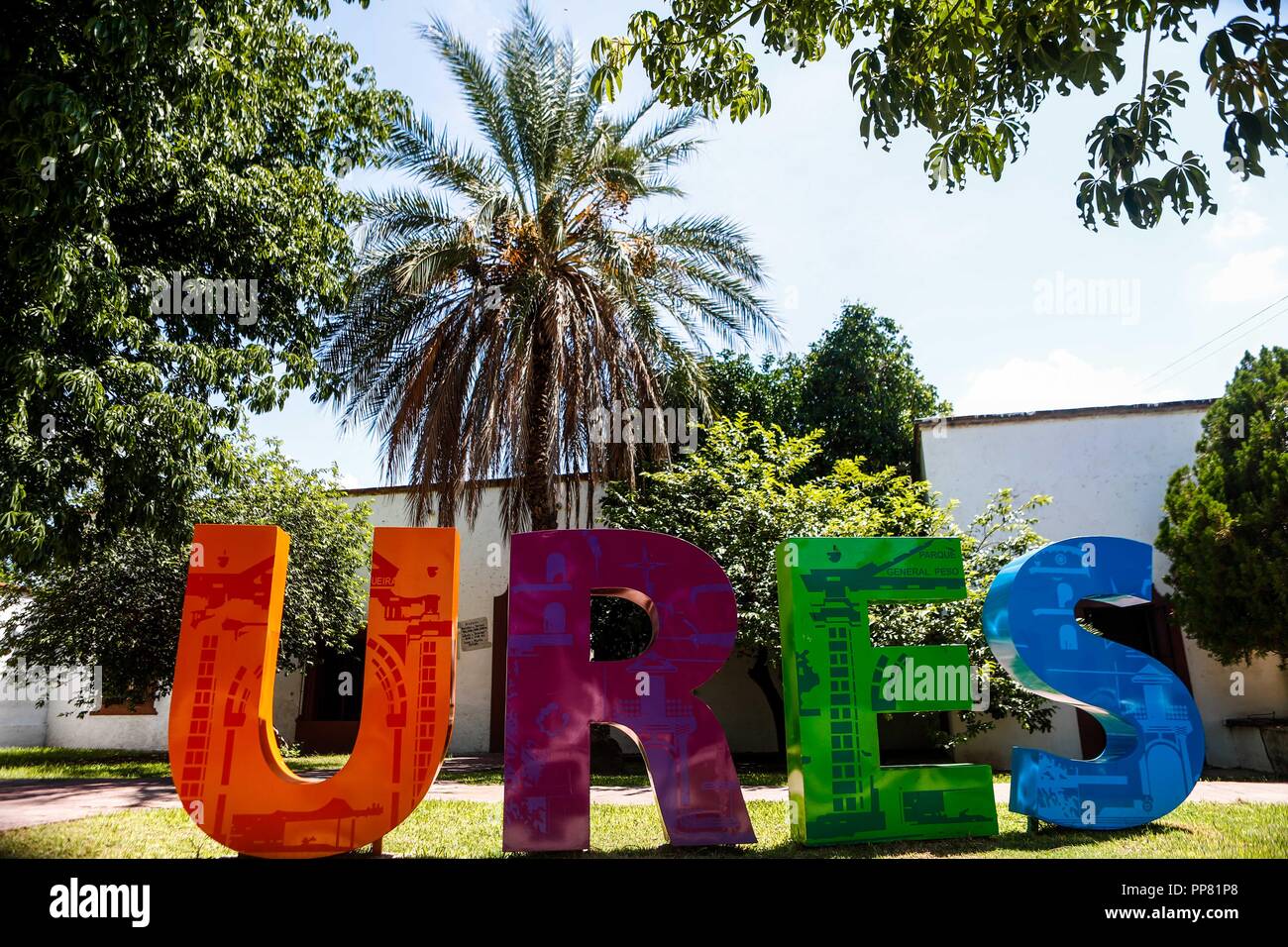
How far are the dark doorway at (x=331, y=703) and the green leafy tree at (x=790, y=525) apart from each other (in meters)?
6.95

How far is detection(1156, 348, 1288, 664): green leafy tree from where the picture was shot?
37.8 ft

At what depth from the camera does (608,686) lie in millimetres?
5734

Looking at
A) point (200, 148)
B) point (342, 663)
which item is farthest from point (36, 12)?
point (342, 663)

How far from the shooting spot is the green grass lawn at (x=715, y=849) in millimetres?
5625

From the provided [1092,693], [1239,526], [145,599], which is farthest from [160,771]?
[1239,526]

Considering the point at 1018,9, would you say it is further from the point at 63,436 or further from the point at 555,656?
the point at 63,436

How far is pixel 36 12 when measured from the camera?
22.4 feet

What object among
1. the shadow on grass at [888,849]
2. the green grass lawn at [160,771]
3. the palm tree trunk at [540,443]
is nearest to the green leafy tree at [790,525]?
the palm tree trunk at [540,443]

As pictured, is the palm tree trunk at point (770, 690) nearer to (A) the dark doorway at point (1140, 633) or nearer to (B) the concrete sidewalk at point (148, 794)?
(B) the concrete sidewalk at point (148, 794)

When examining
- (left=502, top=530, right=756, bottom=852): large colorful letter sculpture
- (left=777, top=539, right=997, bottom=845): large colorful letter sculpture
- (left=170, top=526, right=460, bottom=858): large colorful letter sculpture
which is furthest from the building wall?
(left=170, top=526, right=460, bottom=858): large colorful letter sculpture

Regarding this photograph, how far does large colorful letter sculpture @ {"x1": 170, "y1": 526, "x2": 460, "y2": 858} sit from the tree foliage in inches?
521

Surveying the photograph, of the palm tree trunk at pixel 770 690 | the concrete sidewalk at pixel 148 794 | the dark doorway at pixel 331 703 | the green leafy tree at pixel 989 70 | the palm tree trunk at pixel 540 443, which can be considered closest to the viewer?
the green leafy tree at pixel 989 70

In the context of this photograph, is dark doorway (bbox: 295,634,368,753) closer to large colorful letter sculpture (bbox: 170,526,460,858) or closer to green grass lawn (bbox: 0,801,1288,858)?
green grass lawn (bbox: 0,801,1288,858)

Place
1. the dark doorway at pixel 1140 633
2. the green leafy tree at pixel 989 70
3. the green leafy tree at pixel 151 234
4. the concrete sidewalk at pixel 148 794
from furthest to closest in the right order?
the dark doorway at pixel 1140 633
the concrete sidewalk at pixel 148 794
the green leafy tree at pixel 151 234
the green leafy tree at pixel 989 70
